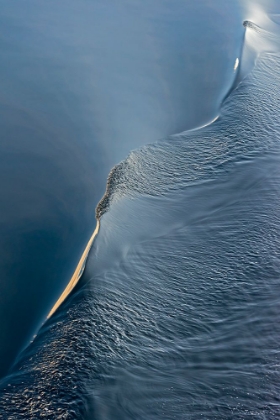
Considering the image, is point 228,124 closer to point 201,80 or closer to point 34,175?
point 201,80

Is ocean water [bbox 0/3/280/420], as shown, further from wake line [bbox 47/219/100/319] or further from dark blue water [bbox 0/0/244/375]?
dark blue water [bbox 0/0/244/375]

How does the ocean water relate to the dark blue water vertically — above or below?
below

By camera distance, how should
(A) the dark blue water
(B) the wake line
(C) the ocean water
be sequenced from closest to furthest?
(C) the ocean water
(B) the wake line
(A) the dark blue water

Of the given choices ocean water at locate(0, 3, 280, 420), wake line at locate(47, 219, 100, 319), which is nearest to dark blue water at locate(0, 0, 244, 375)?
wake line at locate(47, 219, 100, 319)

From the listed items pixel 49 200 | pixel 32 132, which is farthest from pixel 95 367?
pixel 32 132

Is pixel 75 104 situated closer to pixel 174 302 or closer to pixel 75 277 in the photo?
pixel 75 277

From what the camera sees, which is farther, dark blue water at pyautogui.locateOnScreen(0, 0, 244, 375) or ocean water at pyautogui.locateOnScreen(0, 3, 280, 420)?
dark blue water at pyautogui.locateOnScreen(0, 0, 244, 375)

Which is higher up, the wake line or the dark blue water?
the dark blue water

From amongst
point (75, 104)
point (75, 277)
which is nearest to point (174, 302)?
point (75, 277)

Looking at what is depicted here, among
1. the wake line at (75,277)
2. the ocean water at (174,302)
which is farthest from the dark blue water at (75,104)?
the ocean water at (174,302)

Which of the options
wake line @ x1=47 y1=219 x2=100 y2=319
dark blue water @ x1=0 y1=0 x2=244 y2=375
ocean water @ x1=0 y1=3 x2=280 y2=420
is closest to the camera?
ocean water @ x1=0 y1=3 x2=280 y2=420
